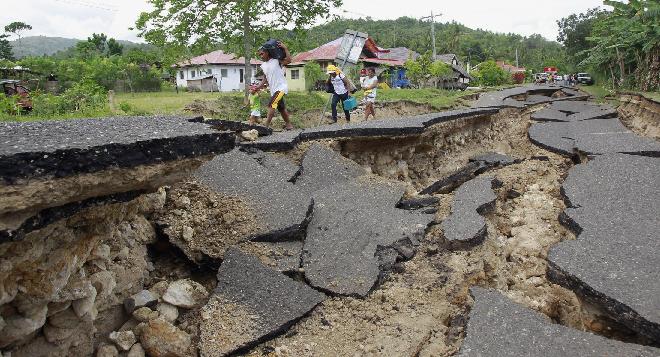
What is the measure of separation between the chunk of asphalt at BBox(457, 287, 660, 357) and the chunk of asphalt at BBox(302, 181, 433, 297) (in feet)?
2.68

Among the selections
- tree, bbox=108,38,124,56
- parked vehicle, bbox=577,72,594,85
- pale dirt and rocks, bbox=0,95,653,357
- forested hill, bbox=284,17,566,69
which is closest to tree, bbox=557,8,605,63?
parked vehicle, bbox=577,72,594,85

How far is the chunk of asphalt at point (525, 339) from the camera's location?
6.99 feet

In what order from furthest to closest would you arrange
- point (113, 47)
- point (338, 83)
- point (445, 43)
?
1. point (445, 43)
2. point (113, 47)
3. point (338, 83)

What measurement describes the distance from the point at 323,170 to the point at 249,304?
7.21 ft

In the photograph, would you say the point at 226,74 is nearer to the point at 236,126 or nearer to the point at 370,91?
the point at 370,91

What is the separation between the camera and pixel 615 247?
314cm

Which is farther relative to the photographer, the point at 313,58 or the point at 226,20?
the point at 313,58

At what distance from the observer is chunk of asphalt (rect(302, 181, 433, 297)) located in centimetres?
311

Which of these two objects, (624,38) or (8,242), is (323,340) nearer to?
(8,242)

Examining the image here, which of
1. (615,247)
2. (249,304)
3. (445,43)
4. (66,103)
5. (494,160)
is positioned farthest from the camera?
(445,43)

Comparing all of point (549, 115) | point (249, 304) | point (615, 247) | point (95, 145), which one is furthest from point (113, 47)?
point (615, 247)

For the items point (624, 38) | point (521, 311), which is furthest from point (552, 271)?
point (624, 38)

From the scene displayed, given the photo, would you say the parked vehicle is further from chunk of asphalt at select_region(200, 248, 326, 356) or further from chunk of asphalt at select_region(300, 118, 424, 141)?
chunk of asphalt at select_region(200, 248, 326, 356)

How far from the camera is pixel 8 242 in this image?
1.68 meters
